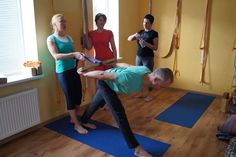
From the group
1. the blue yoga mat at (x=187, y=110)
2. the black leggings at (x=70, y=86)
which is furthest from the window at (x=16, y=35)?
the blue yoga mat at (x=187, y=110)

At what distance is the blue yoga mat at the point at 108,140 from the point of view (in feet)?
8.21

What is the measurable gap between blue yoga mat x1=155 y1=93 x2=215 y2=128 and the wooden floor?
99 mm

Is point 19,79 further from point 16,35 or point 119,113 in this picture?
point 119,113

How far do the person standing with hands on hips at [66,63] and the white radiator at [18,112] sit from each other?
417 mm

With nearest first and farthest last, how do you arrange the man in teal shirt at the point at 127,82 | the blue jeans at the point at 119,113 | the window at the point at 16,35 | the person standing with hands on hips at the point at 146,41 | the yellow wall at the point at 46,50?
the man in teal shirt at the point at 127,82 → the blue jeans at the point at 119,113 → the window at the point at 16,35 → the yellow wall at the point at 46,50 → the person standing with hands on hips at the point at 146,41

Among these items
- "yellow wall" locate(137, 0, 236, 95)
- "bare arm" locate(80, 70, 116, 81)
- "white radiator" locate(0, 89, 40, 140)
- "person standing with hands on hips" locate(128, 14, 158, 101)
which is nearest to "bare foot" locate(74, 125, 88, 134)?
"white radiator" locate(0, 89, 40, 140)

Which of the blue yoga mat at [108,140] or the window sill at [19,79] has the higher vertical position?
the window sill at [19,79]

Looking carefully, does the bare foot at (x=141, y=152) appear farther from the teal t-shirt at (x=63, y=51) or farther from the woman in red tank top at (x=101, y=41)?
the woman in red tank top at (x=101, y=41)

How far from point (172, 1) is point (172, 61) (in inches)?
45.8

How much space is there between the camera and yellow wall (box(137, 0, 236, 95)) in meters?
4.02

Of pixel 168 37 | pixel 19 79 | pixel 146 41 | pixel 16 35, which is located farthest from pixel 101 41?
pixel 168 37

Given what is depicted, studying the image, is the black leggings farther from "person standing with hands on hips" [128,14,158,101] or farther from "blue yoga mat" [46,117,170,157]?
"person standing with hands on hips" [128,14,158,101]

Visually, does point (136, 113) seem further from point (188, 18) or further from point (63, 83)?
point (188, 18)

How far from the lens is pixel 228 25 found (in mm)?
3980
